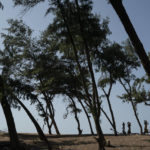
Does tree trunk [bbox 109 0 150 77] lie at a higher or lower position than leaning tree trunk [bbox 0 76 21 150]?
higher

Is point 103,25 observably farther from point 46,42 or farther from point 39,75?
point 39,75

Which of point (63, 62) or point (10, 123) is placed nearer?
point (10, 123)

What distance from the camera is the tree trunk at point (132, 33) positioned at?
281 inches

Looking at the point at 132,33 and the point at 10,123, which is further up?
the point at 132,33

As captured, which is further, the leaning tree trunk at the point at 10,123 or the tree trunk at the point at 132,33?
the leaning tree trunk at the point at 10,123

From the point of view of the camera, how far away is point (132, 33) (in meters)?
7.34

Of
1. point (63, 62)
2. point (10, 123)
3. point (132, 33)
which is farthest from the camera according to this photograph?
point (63, 62)

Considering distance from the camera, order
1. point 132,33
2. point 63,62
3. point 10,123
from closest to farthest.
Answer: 1. point 132,33
2. point 10,123
3. point 63,62

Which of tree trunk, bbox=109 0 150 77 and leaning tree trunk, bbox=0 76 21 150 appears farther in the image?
leaning tree trunk, bbox=0 76 21 150

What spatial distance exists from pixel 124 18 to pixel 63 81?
19.1m

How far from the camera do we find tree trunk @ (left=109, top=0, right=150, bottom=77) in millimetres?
7145

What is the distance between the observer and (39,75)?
24.3 m

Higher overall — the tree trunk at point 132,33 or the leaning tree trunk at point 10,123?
the tree trunk at point 132,33

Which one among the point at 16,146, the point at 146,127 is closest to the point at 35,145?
the point at 16,146
